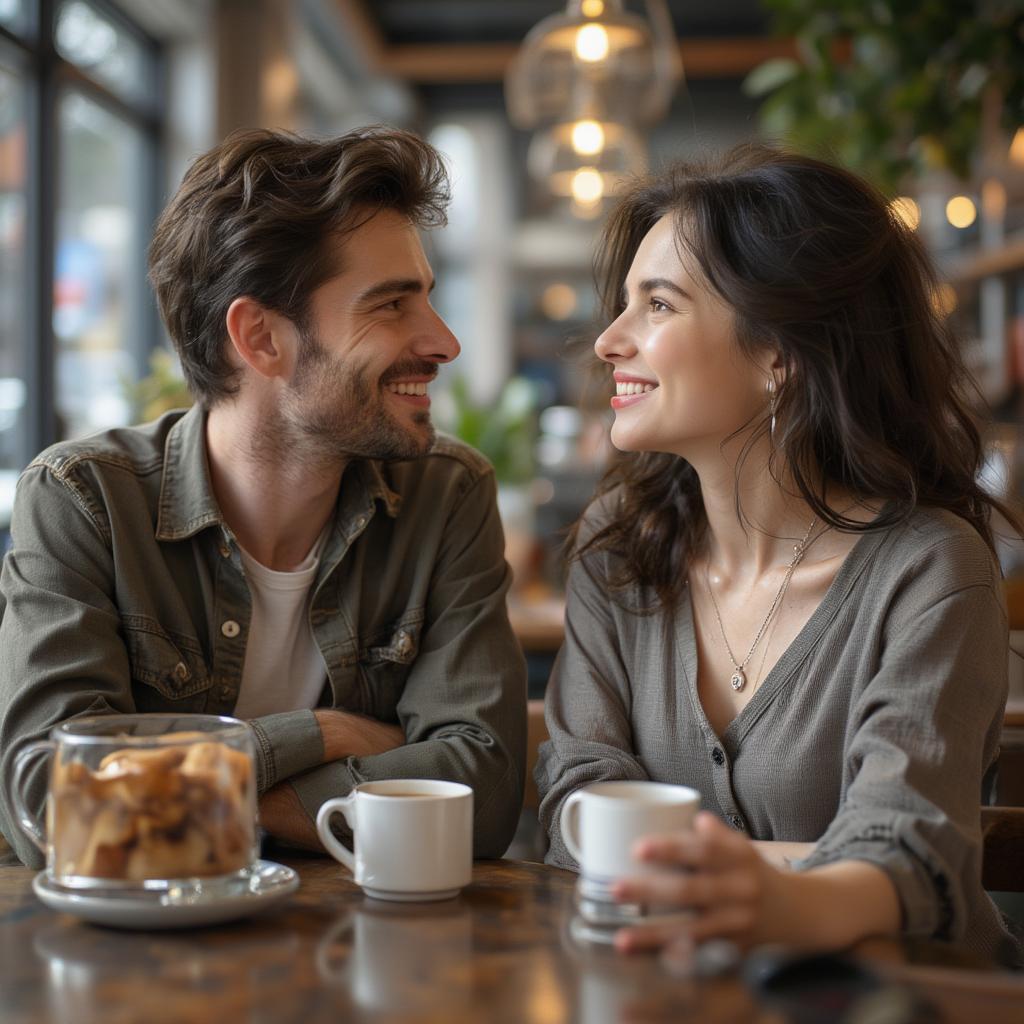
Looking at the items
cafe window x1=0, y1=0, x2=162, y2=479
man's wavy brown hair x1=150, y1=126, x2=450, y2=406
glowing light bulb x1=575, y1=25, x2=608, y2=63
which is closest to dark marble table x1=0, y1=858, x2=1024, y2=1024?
man's wavy brown hair x1=150, y1=126, x2=450, y2=406

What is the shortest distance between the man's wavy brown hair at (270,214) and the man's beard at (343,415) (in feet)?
0.24

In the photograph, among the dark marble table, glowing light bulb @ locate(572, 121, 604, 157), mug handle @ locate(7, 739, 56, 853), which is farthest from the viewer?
glowing light bulb @ locate(572, 121, 604, 157)

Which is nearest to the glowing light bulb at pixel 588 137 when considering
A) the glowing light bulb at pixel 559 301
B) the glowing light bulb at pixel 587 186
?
the glowing light bulb at pixel 587 186

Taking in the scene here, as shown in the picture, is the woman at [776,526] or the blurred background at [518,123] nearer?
the woman at [776,526]

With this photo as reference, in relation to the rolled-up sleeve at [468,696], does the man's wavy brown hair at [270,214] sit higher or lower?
higher

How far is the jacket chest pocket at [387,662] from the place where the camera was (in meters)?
1.79

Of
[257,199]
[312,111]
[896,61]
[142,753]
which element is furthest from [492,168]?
[142,753]

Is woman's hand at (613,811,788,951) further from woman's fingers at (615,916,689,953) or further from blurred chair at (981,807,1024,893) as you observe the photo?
blurred chair at (981,807,1024,893)

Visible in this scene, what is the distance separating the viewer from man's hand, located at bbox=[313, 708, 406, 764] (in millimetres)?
1600

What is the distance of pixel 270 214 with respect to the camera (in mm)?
1828

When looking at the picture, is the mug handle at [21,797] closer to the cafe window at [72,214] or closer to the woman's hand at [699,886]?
the woman's hand at [699,886]

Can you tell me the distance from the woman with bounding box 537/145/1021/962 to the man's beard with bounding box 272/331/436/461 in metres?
0.29

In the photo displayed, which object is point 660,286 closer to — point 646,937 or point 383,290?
point 383,290

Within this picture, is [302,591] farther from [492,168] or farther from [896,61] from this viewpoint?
[492,168]
